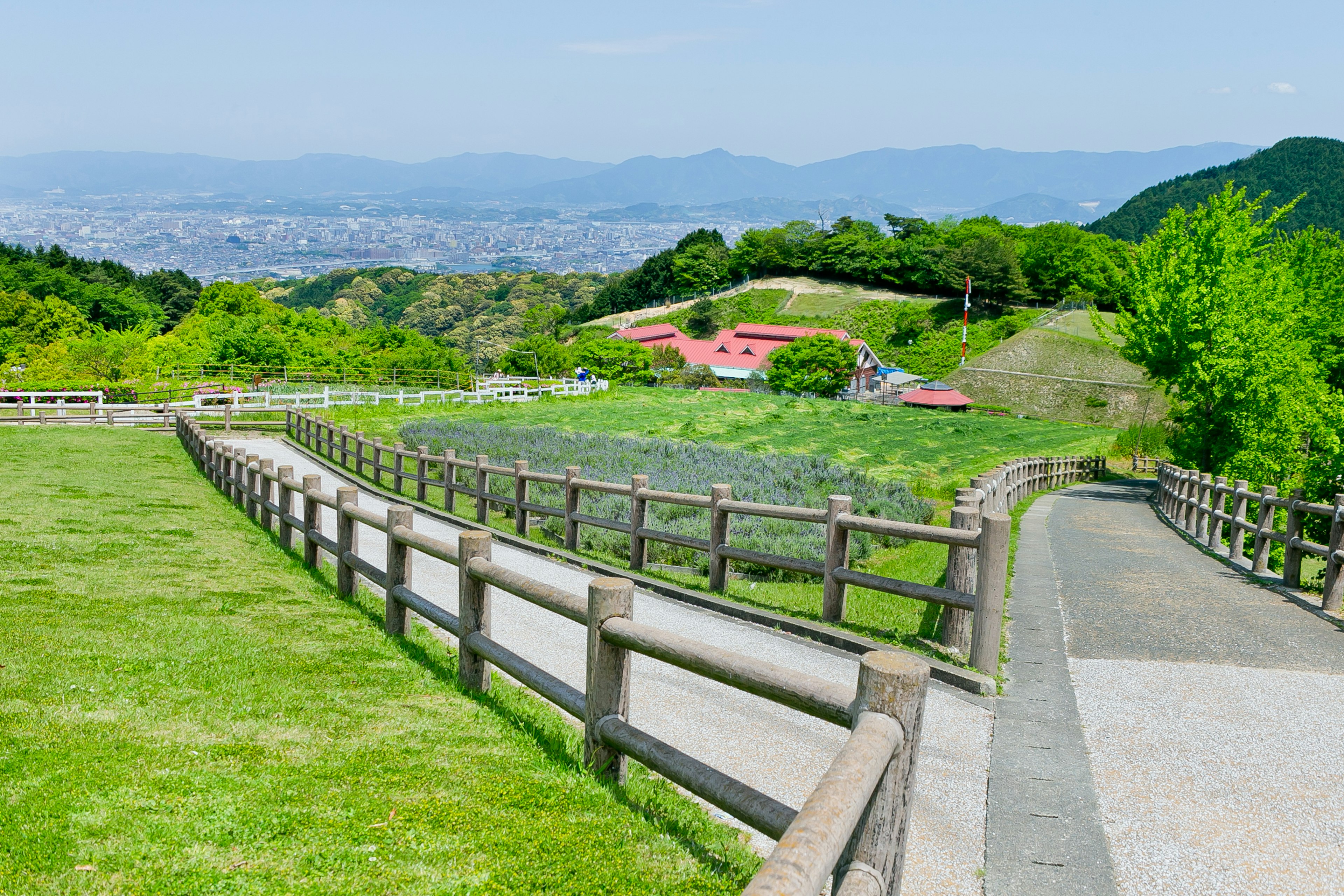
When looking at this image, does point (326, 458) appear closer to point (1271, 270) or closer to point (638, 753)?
point (638, 753)

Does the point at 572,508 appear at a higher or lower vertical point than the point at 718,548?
lower

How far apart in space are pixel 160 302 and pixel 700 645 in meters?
143

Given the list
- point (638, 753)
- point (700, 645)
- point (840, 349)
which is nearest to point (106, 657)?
point (638, 753)

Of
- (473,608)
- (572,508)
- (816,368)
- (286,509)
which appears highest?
(473,608)

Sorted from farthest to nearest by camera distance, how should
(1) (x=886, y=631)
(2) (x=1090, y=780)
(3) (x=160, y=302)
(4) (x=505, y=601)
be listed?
(3) (x=160, y=302), (4) (x=505, y=601), (1) (x=886, y=631), (2) (x=1090, y=780)

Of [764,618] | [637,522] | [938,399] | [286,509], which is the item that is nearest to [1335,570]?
[764,618]

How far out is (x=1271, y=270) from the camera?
99.7 feet

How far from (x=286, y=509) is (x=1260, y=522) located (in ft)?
41.0

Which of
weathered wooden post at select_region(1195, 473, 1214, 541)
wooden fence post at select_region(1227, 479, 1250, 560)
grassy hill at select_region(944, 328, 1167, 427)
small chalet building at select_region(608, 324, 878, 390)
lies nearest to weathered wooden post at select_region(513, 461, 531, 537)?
wooden fence post at select_region(1227, 479, 1250, 560)

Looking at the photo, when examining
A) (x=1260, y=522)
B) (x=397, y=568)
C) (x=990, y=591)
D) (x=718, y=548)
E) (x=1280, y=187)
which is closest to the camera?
(x=990, y=591)

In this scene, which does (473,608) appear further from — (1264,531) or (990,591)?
(1264,531)

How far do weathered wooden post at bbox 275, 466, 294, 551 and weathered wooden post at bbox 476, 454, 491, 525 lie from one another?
162 inches

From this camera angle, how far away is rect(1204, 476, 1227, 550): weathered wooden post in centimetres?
1633

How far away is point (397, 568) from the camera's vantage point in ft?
23.4
